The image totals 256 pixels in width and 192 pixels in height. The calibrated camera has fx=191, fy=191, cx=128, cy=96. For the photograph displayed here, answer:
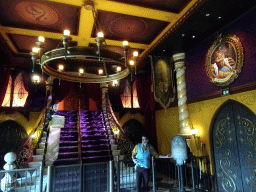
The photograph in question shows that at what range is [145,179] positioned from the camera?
4402 mm

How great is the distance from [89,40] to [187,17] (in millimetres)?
3426

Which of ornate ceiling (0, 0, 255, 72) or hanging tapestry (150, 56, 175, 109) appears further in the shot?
hanging tapestry (150, 56, 175, 109)

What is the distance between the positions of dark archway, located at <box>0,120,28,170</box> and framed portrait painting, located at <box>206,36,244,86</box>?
8.74 metres

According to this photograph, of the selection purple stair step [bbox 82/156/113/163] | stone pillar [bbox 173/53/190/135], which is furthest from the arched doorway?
purple stair step [bbox 82/156/113/163]

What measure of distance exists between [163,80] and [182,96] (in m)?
0.98

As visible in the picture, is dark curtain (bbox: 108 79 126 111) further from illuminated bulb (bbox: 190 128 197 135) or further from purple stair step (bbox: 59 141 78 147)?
illuminated bulb (bbox: 190 128 197 135)

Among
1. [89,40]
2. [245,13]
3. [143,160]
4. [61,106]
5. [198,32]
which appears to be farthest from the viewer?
[61,106]

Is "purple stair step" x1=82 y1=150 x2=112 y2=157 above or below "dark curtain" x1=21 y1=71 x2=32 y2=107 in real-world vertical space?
below

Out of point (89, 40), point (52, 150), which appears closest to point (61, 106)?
point (52, 150)

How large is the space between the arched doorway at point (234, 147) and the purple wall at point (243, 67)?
81 cm

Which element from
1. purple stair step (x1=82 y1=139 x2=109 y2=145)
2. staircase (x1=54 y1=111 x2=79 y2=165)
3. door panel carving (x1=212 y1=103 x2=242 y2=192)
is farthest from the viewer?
purple stair step (x1=82 y1=139 x2=109 y2=145)

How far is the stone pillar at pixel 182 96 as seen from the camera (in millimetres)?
7143

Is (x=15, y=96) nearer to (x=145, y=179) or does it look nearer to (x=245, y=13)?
(x=145, y=179)

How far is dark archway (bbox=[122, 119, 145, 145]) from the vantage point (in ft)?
34.6
